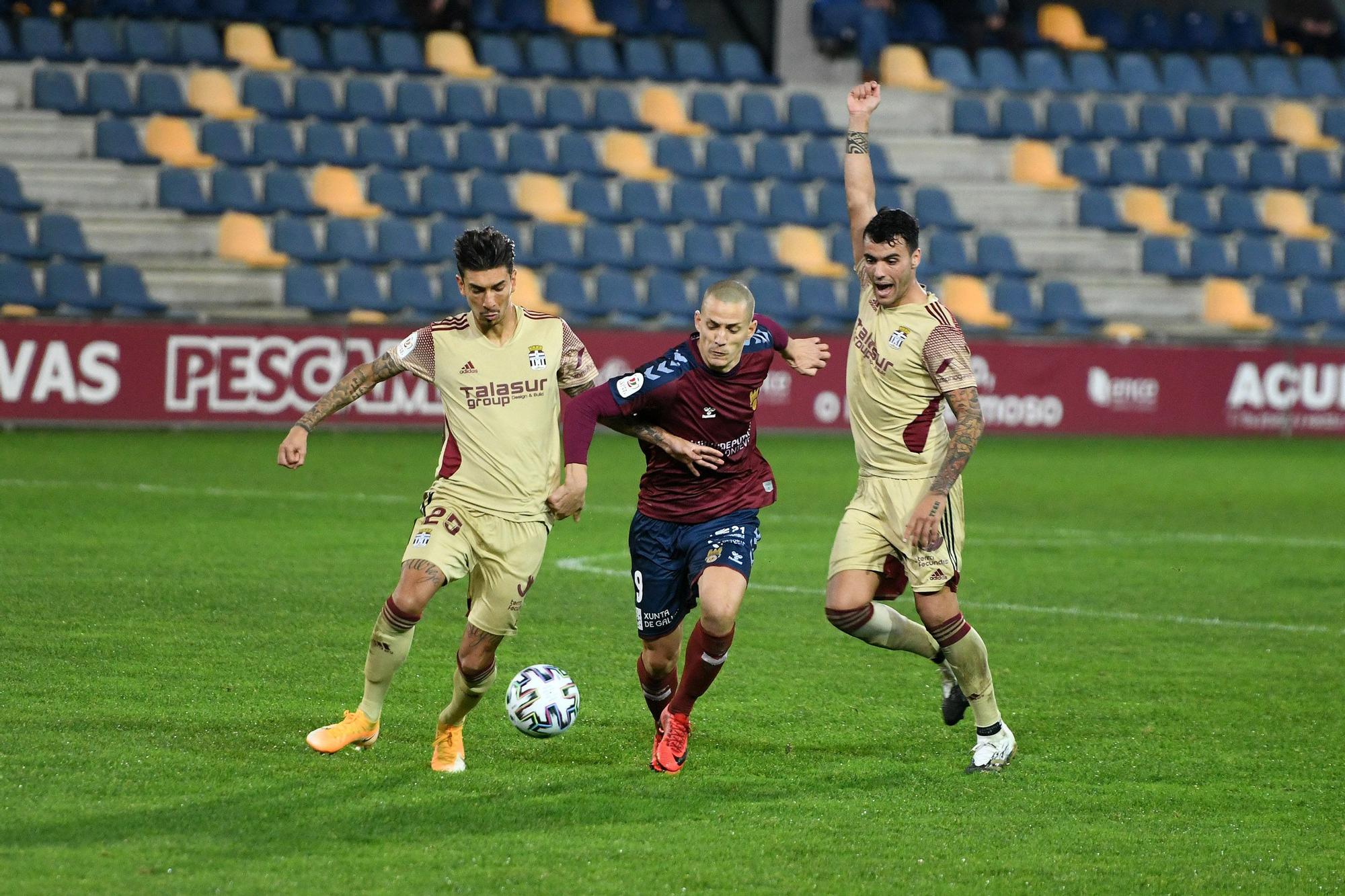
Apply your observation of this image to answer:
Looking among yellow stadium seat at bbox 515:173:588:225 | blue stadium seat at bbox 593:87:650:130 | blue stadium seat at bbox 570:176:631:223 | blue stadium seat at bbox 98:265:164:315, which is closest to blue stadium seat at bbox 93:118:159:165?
blue stadium seat at bbox 98:265:164:315

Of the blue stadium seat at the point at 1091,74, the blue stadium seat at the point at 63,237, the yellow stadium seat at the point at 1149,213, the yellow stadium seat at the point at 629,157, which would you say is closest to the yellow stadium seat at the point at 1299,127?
the blue stadium seat at the point at 1091,74

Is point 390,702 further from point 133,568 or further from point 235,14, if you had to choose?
point 235,14

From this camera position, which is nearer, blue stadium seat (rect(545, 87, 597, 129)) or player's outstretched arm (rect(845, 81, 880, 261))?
player's outstretched arm (rect(845, 81, 880, 261))

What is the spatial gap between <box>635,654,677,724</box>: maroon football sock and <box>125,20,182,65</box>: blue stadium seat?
62.4ft

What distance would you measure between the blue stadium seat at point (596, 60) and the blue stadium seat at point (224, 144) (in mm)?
5213

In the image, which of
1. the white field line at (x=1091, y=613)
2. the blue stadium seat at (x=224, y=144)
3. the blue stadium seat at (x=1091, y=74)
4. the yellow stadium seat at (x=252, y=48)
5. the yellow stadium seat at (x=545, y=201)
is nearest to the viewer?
the white field line at (x=1091, y=613)

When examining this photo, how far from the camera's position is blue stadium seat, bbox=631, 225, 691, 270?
24.5m

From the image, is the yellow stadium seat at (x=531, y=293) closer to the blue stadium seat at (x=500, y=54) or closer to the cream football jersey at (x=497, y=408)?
the blue stadium seat at (x=500, y=54)

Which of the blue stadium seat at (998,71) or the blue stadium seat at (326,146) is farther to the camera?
the blue stadium seat at (998,71)

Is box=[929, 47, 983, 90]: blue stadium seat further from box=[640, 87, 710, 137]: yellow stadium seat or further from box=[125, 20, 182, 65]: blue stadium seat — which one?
box=[125, 20, 182, 65]: blue stadium seat

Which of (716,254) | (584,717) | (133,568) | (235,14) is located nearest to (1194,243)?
(716,254)

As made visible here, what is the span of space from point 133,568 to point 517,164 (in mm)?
14662

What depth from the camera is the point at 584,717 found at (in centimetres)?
777

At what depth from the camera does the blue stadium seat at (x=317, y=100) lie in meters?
24.6
